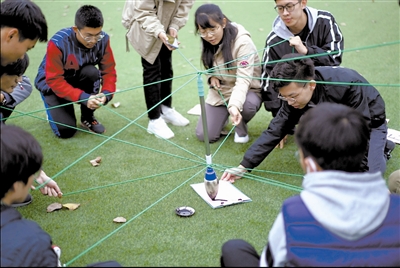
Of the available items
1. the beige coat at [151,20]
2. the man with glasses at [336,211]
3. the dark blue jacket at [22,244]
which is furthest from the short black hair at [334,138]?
the beige coat at [151,20]

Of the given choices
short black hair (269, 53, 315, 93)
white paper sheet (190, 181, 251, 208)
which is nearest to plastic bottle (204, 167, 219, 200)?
white paper sheet (190, 181, 251, 208)

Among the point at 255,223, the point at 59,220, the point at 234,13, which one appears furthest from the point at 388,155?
the point at 234,13

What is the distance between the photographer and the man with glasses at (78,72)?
125 inches

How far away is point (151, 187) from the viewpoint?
2.68 m

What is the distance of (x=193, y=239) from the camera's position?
2145mm

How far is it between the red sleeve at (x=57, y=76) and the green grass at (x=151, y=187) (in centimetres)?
27

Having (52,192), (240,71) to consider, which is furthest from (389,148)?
(52,192)

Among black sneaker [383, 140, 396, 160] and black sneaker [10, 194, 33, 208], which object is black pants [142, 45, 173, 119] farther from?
black sneaker [383, 140, 396, 160]

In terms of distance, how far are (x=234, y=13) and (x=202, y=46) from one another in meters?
3.71

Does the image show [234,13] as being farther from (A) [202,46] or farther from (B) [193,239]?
(B) [193,239]

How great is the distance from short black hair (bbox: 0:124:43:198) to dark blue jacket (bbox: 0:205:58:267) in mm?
100

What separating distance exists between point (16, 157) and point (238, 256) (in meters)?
0.79

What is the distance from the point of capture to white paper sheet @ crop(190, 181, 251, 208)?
2.44 meters

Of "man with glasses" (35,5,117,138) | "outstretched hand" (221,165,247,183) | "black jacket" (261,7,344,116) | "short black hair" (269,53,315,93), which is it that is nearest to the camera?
"short black hair" (269,53,315,93)
